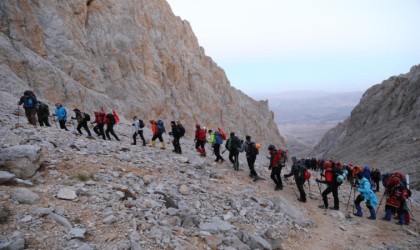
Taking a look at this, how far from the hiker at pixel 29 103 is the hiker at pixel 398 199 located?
1652cm

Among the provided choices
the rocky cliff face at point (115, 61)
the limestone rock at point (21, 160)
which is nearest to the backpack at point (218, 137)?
the limestone rock at point (21, 160)

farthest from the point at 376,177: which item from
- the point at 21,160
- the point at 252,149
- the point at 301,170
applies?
the point at 21,160

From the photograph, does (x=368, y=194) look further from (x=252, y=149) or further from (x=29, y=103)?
(x=29, y=103)

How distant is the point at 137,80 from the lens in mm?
46531

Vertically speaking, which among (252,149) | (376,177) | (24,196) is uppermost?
(252,149)

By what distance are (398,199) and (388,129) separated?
41.5 meters

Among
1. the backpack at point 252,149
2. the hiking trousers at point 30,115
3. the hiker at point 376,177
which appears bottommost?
the hiker at point 376,177

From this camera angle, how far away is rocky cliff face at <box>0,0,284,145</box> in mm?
30953

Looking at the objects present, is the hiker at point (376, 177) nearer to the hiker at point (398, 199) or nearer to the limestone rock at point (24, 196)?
the hiker at point (398, 199)

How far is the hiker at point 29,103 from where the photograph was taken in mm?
15852

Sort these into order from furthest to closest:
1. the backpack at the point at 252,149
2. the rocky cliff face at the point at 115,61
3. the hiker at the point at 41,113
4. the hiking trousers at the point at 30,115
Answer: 1. the rocky cliff face at the point at 115,61
2. the hiker at the point at 41,113
3. the hiking trousers at the point at 30,115
4. the backpack at the point at 252,149

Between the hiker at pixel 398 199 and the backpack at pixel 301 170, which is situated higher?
the backpack at pixel 301 170

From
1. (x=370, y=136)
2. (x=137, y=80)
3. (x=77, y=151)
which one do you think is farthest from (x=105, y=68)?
(x=370, y=136)

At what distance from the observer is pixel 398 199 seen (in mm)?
13172
